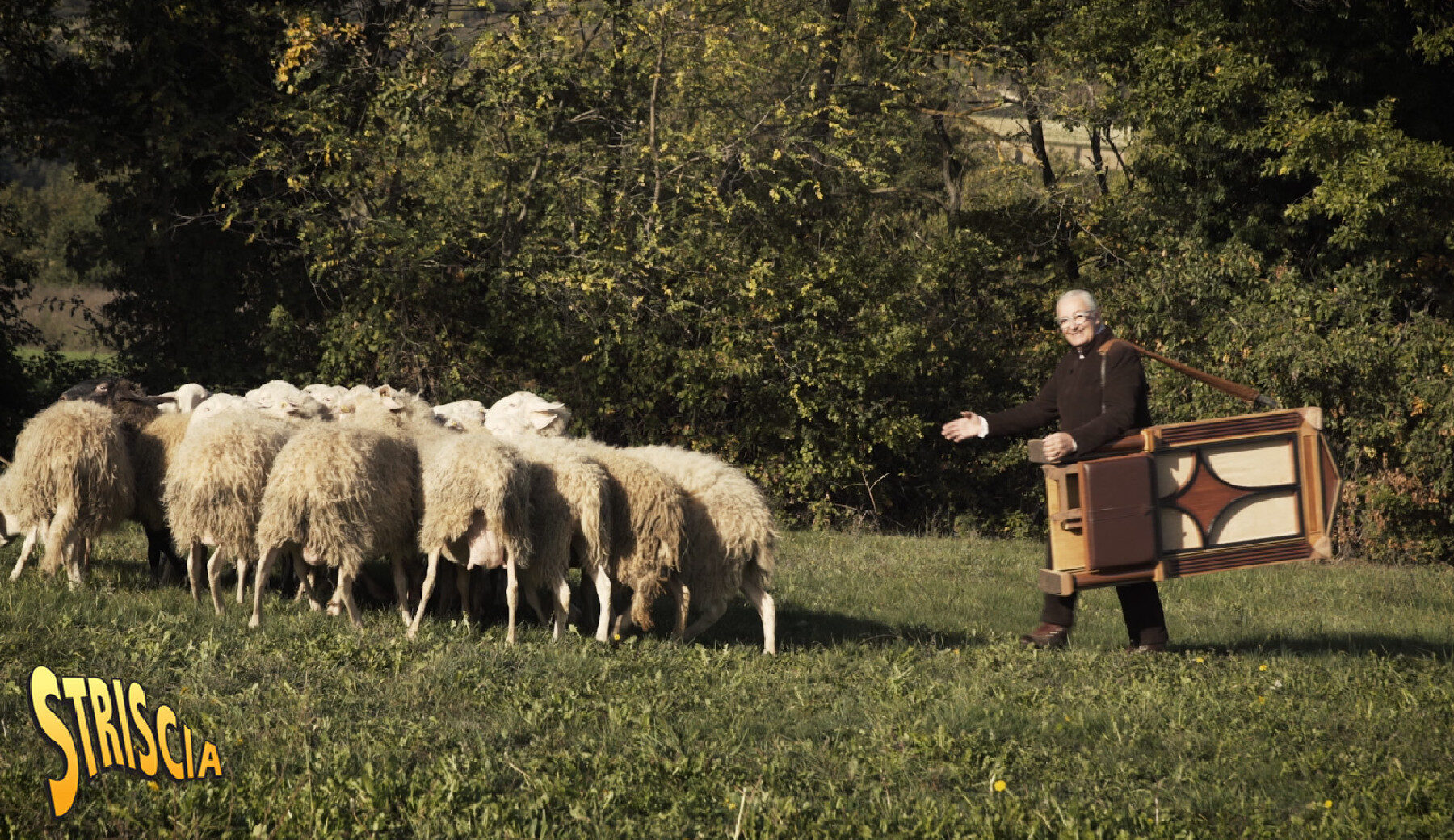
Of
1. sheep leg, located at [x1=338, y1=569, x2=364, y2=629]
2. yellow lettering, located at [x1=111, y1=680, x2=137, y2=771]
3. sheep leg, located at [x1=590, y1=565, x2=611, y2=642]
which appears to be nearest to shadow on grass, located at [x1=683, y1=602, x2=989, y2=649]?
sheep leg, located at [x1=590, y1=565, x2=611, y2=642]

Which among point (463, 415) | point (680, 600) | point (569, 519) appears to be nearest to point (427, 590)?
point (569, 519)

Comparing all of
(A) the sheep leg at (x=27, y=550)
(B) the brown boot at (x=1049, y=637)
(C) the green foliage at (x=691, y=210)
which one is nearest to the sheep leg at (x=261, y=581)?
(A) the sheep leg at (x=27, y=550)

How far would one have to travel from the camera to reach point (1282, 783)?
5.12 metres

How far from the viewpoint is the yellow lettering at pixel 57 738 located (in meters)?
4.05

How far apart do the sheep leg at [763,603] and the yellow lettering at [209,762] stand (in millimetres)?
3623

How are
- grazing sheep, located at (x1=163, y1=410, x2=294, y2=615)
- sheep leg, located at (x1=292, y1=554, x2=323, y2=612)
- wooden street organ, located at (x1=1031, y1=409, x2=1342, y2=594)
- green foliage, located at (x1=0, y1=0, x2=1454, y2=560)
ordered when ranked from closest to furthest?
wooden street organ, located at (x1=1031, y1=409, x2=1342, y2=594) < grazing sheep, located at (x1=163, y1=410, x2=294, y2=615) < sheep leg, located at (x1=292, y1=554, x2=323, y2=612) < green foliage, located at (x1=0, y1=0, x2=1454, y2=560)

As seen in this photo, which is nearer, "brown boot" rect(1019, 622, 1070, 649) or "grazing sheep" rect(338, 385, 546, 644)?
"grazing sheep" rect(338, 385, 546, 644)

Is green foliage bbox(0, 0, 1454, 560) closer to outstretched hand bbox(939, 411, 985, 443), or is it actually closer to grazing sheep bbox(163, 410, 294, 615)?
grazing sheep bbox(163, 410, 294, 615)

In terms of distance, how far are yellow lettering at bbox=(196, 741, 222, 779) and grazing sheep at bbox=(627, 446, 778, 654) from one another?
3.64 metres

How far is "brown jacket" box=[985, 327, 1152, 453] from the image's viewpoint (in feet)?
22.8

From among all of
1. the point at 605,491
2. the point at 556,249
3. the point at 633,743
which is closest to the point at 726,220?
the point at 556,249

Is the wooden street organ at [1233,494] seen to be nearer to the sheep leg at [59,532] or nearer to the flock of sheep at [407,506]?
the flock of sheep at [407,506]

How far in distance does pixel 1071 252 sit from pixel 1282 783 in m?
14.5

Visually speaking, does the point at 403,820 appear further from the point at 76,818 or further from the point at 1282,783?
the point at 1282,783
